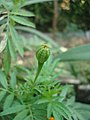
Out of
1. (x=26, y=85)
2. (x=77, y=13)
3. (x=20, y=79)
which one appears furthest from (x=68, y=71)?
(x=26, y=85)

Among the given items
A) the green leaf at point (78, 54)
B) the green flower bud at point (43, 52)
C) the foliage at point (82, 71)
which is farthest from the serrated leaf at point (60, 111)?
the foliage at point (82, 71)

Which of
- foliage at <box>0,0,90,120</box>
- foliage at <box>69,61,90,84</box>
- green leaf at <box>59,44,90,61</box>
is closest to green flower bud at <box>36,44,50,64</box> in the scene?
foliage at <box>0,0,90,120</box>

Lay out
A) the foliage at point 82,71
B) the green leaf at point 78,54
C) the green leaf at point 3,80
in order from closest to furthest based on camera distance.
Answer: the green leaf at point 3,80 → the green leaf at point 78,54 → the foliage at point 82,71

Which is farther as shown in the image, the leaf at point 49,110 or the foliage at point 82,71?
the foliage at point 82,71

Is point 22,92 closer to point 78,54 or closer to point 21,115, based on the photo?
point 21,115

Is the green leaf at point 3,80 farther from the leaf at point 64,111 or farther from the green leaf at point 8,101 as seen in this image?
the leaf at point 64,111

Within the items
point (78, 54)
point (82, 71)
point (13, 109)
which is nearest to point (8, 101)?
point (13, 109)

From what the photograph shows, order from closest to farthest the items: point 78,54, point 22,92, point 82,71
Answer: point 22,92
point 78,54
point 82,71

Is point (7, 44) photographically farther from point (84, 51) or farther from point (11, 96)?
point (84, 51)

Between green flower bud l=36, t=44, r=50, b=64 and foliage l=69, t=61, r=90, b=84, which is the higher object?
green flower bud l=36, t=44, r=50, b=64

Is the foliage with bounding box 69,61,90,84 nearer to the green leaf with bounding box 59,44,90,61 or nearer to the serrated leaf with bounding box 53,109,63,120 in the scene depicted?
the green leaf with bounding box 59,44,90,61
